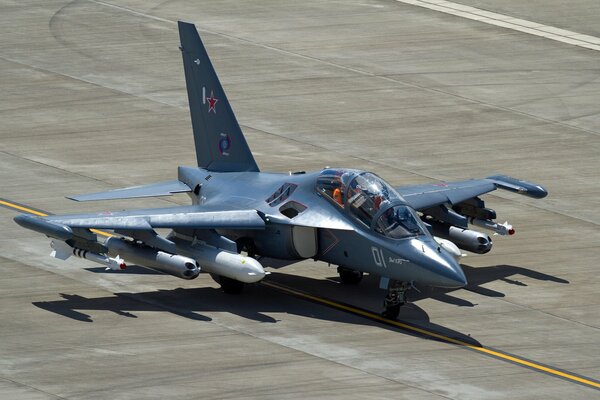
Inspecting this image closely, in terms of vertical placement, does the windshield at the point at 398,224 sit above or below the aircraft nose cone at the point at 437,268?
above

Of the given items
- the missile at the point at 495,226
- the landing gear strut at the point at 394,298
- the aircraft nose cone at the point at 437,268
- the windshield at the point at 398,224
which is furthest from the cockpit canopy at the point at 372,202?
the missile at the point at 495,226

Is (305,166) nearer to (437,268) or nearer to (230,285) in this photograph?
(230,285)

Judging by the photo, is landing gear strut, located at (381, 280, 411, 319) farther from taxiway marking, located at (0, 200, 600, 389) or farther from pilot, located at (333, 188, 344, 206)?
pilot, located at (333, 188, 344, 206)

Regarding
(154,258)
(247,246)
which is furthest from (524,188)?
(154,258)

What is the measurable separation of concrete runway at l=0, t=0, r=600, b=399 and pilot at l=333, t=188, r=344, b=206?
241 cm

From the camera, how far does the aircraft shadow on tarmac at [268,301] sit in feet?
112

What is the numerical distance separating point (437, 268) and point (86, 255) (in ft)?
25.1

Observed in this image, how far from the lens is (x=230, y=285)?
116 ft

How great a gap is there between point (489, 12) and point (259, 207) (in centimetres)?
3378

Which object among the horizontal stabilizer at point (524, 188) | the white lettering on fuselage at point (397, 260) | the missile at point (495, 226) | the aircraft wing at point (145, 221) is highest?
the horizontal stabilizer at point (524, 188)

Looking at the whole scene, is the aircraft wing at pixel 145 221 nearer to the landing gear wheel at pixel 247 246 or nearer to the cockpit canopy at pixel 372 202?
the landing gear wheel at pixel 247 246

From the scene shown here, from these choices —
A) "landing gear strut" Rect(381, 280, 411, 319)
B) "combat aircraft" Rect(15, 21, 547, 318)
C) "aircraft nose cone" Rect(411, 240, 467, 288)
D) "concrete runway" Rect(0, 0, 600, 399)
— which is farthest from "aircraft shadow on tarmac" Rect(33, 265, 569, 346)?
"aircraft nose cone" Rect(411, 240, 467, 288)

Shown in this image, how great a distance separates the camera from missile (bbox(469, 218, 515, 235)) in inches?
1524

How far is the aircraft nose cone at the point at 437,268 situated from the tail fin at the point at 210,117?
6876 millimetres
